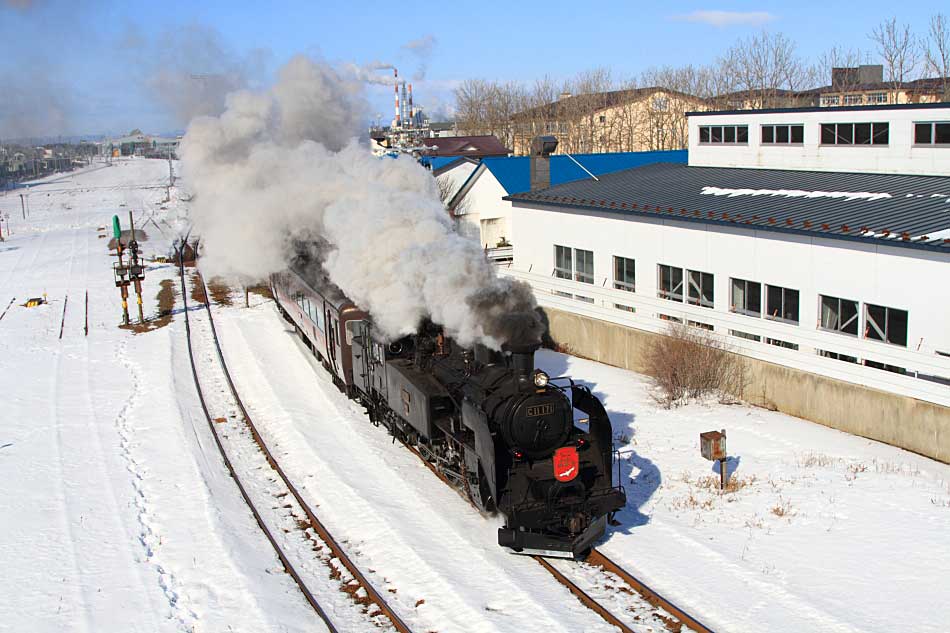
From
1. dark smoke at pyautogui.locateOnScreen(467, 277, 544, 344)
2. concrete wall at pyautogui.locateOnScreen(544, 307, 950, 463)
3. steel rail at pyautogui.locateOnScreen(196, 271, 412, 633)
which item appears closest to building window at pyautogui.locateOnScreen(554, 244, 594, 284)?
concrete wall at pyautogui.locateOnScreen(544, 307, 950, 463)

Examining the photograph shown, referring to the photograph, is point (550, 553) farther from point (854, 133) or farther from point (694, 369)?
point (854, 133)

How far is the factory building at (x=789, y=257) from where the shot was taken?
1596 cm

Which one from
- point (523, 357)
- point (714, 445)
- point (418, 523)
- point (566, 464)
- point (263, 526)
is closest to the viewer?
point (566, 464)

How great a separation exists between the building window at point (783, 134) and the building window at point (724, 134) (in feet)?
2.87

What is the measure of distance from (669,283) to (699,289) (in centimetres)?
128

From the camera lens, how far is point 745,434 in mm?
16578

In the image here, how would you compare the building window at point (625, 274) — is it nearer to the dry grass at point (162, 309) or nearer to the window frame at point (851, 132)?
the window frame at point (851, 132)

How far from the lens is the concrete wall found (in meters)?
15.1

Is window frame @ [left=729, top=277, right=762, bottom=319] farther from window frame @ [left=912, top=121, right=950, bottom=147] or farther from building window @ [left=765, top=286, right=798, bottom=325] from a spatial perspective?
window frame @ [left=912, top=121, right=950, bottom=147]

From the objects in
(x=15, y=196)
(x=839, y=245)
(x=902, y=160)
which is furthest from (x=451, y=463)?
(x=15, y=196)

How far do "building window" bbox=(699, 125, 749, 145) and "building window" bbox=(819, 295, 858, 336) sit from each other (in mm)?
11134

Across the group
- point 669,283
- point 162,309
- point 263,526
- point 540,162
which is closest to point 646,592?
point 263,526

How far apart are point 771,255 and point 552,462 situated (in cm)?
1026

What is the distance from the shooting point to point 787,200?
21.3m
